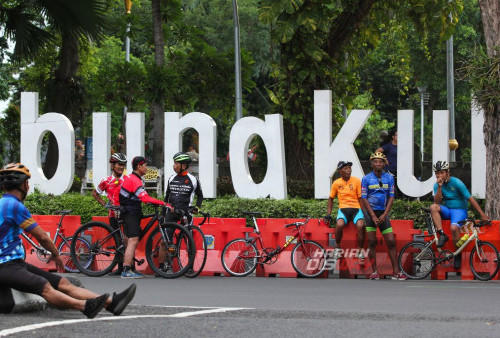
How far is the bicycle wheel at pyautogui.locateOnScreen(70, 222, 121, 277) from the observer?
15.5 meters

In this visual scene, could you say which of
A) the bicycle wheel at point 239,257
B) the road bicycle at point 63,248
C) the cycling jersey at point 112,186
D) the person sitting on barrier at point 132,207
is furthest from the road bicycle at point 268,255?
the road bicycle at point 63,248

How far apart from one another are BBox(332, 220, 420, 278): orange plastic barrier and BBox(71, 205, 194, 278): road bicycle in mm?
2494

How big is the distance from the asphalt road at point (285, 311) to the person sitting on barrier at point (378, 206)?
0.77m

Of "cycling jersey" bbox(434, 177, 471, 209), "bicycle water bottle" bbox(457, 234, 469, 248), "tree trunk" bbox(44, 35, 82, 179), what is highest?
"tree trunk" bbox(44, 35, 82, 179)

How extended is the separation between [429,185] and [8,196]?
1164cm

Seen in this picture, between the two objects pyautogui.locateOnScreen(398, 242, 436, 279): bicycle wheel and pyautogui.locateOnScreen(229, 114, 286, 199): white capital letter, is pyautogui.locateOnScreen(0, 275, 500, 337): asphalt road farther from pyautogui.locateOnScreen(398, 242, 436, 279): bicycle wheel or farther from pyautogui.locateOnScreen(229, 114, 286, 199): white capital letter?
pyautogui.locateOnScreen(229, 114, 286, 199): white capital letter

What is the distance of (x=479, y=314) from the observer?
9.87 m

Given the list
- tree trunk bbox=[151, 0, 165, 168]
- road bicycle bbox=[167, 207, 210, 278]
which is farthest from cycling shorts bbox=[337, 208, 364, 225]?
tree trunk bbox=[151, 0, 165, 168]

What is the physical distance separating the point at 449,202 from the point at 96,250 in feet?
17.7

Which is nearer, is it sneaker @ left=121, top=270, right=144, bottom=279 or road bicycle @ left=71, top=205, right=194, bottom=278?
road bicycle @ left=71, top=205, right=194, bottom=278

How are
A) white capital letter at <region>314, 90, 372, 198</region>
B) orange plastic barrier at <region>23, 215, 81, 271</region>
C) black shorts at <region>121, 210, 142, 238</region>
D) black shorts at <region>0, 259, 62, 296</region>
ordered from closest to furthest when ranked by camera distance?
black shorts at <region>0, 259, 62, 296</region>, black shorts at <region>121, 210, 142, 238</region>, orange plastic barrier at <region>23, 215, 81, 271</region>, white capital letter at <region>314, 90, 372, 198</region>

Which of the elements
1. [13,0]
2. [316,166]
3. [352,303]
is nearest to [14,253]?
[352,303]

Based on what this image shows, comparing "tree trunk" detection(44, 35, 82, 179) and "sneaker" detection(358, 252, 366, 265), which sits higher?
"tree trunk" detection(44, 35, 82, 179)

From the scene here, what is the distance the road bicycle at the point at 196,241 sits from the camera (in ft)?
49.2
